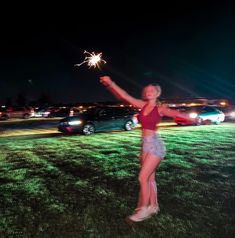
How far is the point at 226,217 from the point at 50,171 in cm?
519

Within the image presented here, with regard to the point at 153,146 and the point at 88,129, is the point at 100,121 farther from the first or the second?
the point at 153,146

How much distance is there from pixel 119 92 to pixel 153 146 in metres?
1.03

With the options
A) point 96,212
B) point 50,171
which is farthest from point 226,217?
point 50,171

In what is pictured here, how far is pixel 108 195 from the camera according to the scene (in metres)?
6.57

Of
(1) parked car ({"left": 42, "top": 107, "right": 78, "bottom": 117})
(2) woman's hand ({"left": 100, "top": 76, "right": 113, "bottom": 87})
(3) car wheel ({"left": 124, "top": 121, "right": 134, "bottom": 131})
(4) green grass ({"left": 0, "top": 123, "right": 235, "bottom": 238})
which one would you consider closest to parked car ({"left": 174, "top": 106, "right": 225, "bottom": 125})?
(3) car wheel ({"left": 124, "top": 121, "right": 134, "bottom": 131})

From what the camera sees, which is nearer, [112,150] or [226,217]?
[226,217]

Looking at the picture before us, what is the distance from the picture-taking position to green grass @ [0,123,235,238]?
15.7ft

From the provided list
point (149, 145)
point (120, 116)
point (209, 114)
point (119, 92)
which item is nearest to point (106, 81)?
point (119, 92)

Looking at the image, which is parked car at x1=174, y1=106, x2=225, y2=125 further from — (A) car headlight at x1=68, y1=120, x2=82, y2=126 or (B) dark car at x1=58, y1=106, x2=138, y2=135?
(A) car headlight at x1=68, y1=120, x2=82, y2=126

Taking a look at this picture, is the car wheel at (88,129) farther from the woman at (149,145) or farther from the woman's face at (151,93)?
the woman's face at (151,93)

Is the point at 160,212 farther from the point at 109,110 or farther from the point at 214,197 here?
the point at 109,110

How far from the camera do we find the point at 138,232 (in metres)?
4.63

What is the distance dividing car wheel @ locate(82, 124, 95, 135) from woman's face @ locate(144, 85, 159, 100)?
1511cm

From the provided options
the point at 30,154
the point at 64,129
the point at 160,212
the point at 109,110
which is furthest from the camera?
the point at 109,110
